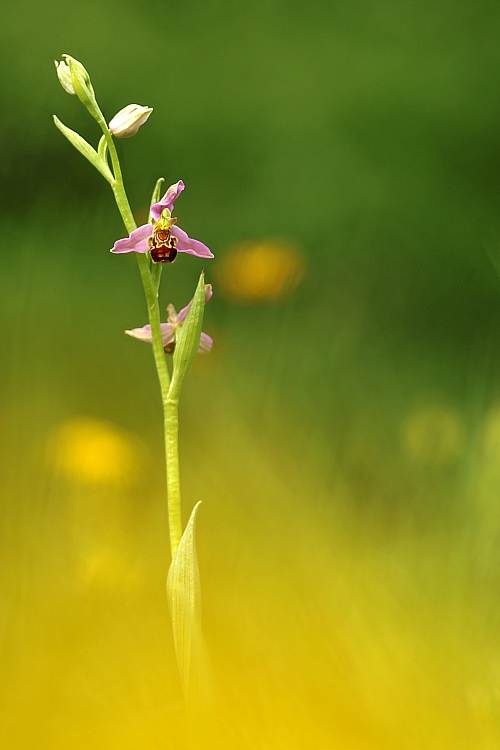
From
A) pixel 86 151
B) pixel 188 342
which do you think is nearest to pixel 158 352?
pixel 188 342

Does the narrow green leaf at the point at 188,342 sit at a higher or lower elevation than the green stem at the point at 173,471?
higher

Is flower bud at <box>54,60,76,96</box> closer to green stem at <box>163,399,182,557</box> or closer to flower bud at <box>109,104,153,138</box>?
flower bud at <box>109,104,153,138</box>

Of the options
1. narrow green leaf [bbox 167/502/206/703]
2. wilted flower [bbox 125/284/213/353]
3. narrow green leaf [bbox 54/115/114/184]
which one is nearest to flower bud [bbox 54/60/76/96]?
narrow green leaf [bbox 54/115/114/184]

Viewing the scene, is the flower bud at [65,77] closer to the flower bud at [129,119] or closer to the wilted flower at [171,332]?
the flower bud at [129,119]

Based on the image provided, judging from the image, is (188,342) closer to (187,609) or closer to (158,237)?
(158,237)

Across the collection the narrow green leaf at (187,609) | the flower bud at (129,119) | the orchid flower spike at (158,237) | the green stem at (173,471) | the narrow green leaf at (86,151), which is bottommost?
the narrow green leaf at (187,609)

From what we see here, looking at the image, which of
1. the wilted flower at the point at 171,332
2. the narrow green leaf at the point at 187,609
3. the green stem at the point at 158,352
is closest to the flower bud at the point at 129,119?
the green stem at the point at 158,352
